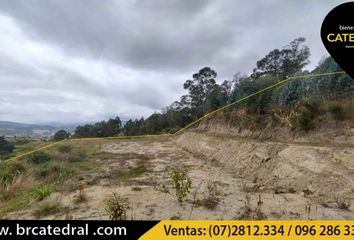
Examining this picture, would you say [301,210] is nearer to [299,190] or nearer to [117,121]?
[299,190]

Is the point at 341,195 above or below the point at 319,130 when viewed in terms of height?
below

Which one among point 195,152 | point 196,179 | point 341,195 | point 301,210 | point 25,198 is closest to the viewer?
point 301,210

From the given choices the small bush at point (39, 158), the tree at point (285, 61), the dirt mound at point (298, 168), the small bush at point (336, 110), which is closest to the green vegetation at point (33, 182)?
the small bush at point (39, 158)

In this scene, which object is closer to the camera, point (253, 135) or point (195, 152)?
point (253, 135)

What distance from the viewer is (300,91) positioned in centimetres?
1112

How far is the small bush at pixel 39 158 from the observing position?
487 inches

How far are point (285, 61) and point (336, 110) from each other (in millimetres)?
24635

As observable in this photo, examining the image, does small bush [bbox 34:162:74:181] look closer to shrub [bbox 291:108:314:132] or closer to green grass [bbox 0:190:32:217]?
green grass [bbox 0:190:32:217]

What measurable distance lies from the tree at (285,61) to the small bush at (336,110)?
2047 cm

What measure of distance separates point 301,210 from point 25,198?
23.8 feet

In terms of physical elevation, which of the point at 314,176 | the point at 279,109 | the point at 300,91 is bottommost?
the point at 314,176

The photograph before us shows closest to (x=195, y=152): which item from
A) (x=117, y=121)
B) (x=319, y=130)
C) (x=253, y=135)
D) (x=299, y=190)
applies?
(x=253, y=135)

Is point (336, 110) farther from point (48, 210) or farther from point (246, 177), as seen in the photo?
point (48, 210)

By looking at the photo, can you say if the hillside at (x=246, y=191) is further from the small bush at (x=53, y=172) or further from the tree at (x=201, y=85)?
the tree at (x=201, y=85)
